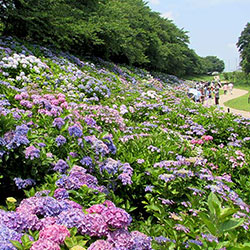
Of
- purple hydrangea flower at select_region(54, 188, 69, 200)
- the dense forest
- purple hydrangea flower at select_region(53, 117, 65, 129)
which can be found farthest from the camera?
the dense forest

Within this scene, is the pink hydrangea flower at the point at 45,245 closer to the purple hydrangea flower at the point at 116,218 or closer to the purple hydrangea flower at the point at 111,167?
the purple hydrangea flower at the point at 116,218

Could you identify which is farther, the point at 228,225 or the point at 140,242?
the point at 140,242

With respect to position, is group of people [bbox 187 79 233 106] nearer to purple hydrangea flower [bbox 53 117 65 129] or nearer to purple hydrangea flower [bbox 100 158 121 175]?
purple hydrangea flower [bbox 53 117 65 129]

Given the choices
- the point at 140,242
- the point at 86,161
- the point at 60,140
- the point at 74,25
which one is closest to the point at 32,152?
the point at 60,140

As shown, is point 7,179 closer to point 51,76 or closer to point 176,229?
point 176,229

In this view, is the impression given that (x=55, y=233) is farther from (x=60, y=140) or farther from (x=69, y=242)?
(x=60, y=140)

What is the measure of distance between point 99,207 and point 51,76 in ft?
17.3

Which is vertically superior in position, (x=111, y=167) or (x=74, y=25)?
(x=74, y=25)

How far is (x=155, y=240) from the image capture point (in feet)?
6.66

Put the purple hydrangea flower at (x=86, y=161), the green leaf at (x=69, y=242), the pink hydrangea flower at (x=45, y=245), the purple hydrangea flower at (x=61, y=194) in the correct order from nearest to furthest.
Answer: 1. the pink hydrangea flower at (x=45, y=245)
2. the green leaf at (x=69, y=242)
3. the purple hydrangea flower at (x=61, y=194)
4. the purple hydrangea flower at (x=86, y=161)

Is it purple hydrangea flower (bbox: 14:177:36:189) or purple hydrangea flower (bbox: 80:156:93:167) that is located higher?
purple hydrangea flower (bbox: 80:156:93:167)

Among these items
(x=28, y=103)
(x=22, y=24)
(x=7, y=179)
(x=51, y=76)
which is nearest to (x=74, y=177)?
(x=7, y=179)

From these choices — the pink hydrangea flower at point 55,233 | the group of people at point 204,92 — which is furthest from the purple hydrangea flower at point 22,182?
the group of people at point 204,92

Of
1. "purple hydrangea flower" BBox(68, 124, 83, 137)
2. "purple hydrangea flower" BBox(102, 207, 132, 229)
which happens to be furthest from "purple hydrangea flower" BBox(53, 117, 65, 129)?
"purple hydrangea flower" BBox(102, 207, 132, 229)
